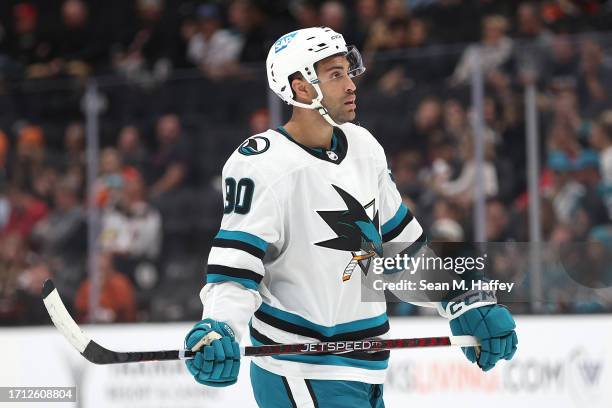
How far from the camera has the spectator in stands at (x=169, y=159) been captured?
589 cm

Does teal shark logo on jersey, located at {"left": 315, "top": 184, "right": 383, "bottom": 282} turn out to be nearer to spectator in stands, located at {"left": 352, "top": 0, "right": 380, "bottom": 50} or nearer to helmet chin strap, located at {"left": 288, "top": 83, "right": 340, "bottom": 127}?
helmet chin strap, located at {"left": 288, "top": 83, "right": 340, "bottom": 127}

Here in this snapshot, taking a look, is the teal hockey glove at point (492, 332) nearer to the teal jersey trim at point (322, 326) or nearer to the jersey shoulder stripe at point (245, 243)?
the teal jersey trim at point (322, 326)

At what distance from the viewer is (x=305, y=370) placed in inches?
112

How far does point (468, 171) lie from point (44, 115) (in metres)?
2.31

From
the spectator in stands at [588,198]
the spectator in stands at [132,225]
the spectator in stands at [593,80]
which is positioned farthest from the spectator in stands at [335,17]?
the spectator in stands at [588,198]

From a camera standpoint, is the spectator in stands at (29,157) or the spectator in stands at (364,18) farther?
the spectator in stands at (364,18)

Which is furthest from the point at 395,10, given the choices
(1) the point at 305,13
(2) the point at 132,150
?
(2) the point at 132,150

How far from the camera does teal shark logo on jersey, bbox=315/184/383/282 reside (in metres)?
2.87

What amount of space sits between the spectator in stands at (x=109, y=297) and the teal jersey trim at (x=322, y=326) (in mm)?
3045

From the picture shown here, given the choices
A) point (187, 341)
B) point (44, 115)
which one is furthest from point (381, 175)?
point (44, 115)

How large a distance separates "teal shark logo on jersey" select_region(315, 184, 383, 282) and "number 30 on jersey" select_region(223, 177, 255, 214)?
0.61 feet

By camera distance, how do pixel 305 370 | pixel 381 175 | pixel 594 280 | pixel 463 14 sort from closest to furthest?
pixel 305 370
pixel 381 175
pixel 594 280
pixel 463 14

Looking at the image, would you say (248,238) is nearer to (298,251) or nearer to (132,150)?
(298,251)

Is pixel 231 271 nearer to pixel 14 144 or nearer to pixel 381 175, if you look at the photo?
pixel 381 175
